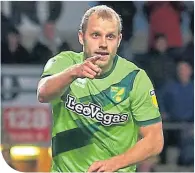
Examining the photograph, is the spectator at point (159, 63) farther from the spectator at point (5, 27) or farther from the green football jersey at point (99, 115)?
the green football jersey at point (99, 115)

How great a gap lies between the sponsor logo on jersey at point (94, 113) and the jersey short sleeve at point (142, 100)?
0.17 feet

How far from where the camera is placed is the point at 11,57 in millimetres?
4875

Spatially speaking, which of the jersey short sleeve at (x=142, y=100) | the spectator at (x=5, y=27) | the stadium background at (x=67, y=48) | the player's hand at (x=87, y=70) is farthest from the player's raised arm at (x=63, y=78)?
the spectator at (x=5, y=27)

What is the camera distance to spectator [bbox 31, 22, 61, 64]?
4.50m

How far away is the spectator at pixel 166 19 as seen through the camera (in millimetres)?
4996

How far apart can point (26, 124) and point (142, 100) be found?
1.92 meters

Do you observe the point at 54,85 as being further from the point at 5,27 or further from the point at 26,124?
the point at 5,27

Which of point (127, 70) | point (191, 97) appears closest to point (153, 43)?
point (191, 97)

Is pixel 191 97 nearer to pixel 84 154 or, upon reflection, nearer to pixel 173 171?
pixel 173 171

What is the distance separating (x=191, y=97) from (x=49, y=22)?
1.06 meters

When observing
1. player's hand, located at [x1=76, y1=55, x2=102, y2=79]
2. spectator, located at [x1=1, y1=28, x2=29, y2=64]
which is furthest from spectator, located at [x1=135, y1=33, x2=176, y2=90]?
player's hand, located at [x1=76, y1=55, x2=102, y2=79]

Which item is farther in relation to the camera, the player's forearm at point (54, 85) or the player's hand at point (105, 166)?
the player's hand at point (105, 166)

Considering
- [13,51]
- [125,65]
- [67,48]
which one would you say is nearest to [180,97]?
[67,48]

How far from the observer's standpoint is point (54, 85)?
281 centimetres
